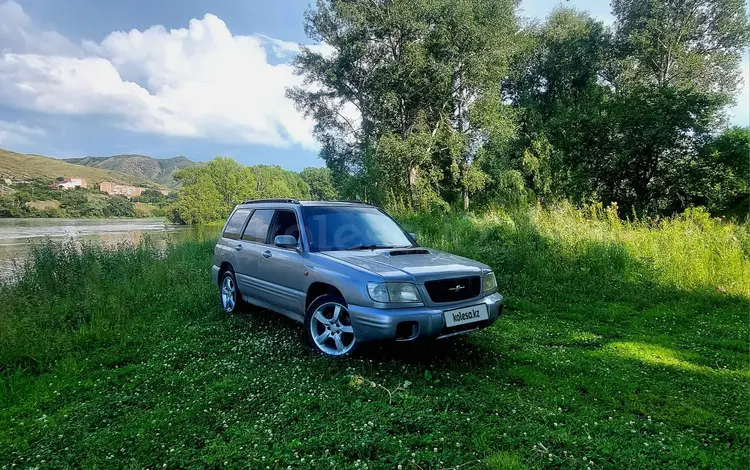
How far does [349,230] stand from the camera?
5340 millimetres

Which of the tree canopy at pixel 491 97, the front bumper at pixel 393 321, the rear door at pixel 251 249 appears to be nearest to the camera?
the front bumper at pixel 393 321

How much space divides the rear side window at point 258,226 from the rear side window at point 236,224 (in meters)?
0.24

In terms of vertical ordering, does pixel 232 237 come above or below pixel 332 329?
above

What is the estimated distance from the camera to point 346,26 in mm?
23516

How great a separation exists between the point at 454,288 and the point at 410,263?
526 millimetres

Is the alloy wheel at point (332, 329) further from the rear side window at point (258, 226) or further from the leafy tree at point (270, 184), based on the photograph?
the leafy tree at point (270, 184)

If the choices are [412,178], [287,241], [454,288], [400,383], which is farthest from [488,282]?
[412,178]

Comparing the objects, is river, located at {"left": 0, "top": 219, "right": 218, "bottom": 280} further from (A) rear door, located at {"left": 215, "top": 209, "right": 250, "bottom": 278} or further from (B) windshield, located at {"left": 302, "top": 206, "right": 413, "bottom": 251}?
(B) windshield, located at {"left": 302, "top": 206, "right": 413, "bottom": 251}

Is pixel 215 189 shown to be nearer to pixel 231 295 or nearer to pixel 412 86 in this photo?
pixel 412 86

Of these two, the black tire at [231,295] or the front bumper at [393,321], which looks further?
the black tire at [231,295]

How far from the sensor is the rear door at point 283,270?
16.1 feet

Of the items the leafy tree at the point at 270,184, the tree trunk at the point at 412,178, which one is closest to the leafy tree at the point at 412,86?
the tree trunk at the point at 412,178

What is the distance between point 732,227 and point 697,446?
8.79m

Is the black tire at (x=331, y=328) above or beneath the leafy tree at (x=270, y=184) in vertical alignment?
beneath
